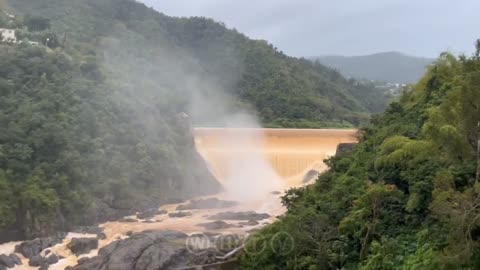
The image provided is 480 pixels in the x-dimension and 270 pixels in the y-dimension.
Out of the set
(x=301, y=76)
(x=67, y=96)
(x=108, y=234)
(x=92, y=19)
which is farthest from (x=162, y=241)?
(x=92, y=19)

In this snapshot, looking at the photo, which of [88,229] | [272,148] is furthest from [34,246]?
[272,148]

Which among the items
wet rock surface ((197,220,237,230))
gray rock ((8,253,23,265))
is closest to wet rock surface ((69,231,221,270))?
gray rock ((8,253,23,265))

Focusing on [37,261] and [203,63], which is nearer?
[37,261]

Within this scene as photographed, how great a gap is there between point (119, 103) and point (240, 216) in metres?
11.2

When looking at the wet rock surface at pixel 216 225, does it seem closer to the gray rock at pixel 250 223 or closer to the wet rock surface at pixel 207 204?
the gray rock at pixel 250 223

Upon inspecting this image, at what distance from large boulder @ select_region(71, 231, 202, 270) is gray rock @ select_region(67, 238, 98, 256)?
154 cm

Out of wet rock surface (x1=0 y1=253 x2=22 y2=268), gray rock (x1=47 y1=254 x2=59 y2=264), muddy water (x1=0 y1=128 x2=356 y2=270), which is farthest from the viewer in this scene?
muddy water (x1=0 y1=128 x2=356 y2=270)

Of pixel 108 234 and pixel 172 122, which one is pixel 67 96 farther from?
pixel 108 234

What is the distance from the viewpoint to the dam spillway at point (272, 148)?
36.2m

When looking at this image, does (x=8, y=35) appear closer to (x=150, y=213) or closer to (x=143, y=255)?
(x=150, y=213)

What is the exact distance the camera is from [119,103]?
35812 millimetres

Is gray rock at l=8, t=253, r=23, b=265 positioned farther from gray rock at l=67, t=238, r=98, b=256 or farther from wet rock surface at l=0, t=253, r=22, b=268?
gray rock at l=67, t=238, r=98, b=256

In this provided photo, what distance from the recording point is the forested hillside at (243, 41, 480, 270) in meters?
11.0

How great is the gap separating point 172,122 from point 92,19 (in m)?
22.9
